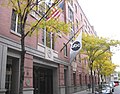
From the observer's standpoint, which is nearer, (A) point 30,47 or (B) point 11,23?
(B) point 11,23

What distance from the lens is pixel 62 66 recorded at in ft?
84.0

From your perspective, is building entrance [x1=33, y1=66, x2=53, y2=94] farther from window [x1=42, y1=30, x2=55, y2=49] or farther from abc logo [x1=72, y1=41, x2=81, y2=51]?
abc logo [x1=72, y1=41, x2=81, y2=51]

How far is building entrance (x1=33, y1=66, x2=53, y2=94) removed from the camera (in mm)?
21844

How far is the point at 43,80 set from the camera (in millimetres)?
23656

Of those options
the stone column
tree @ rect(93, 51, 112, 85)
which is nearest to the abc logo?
tree @ rect(93, 51, 112, 85)

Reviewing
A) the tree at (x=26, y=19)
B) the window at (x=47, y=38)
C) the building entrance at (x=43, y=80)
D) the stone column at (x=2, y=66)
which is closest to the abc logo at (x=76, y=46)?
the window at (x=47, y=38)

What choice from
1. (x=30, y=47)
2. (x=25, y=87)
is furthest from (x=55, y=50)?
(x=25, y=87)

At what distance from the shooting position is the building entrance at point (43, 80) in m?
21.8

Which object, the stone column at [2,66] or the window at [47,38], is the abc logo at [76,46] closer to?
the window at [47,38]

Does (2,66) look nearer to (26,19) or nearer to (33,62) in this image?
(26,19)

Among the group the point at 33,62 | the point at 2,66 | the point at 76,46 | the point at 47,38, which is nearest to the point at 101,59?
the point at 76,46

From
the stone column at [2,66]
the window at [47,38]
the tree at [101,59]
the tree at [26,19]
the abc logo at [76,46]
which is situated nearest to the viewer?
the tree at [26,19]

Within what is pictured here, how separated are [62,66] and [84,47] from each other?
5.63m

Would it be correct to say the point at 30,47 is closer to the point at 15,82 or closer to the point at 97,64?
the point at 15,82
